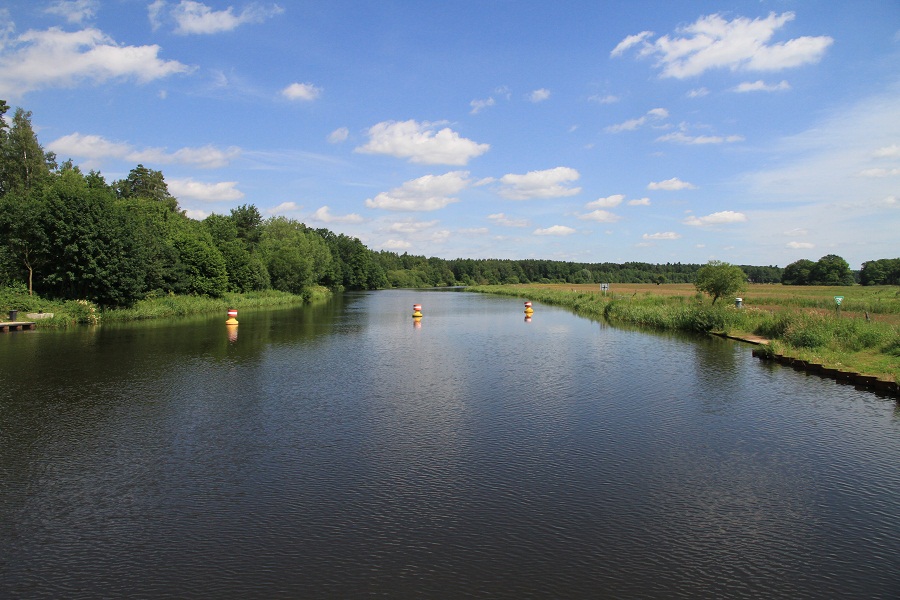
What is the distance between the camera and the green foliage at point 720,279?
1217 inches

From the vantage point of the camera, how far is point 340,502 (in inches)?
295

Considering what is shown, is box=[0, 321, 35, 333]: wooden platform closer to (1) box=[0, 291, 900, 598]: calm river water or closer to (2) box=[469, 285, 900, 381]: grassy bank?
(1) box=[0, 291, 900, 598]: calm river water

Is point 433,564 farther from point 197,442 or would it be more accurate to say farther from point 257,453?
point 197,442

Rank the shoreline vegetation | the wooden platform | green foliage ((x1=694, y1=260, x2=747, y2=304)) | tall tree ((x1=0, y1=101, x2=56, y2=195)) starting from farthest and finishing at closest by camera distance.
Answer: tall tree ((x1=0, y1=101, x2=56, y2=195)) < green foliage ((x1=694, y1=260, x2=747, y2=304)) < the wooden platform < the shoreline vegetation

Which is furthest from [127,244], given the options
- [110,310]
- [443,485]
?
[443,485]

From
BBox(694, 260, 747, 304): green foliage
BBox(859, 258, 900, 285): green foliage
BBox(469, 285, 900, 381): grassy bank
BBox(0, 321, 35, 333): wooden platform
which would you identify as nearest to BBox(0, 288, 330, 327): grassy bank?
BBox(0, 321, 35, 333): wooden platform

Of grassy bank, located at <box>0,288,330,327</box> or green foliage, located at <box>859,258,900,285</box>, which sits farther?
green foliage, located at <box>859,258,900,285</box>

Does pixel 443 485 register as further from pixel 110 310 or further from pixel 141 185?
pixel 141 185

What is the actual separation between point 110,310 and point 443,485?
33905 mm

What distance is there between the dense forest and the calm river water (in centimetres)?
1918

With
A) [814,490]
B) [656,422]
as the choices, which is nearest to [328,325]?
[656,422]

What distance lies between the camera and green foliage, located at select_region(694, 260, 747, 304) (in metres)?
30.9

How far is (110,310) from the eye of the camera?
1362 inches

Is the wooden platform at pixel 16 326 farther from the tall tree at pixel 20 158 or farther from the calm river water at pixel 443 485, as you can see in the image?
the tall tree at pixel 20 158
